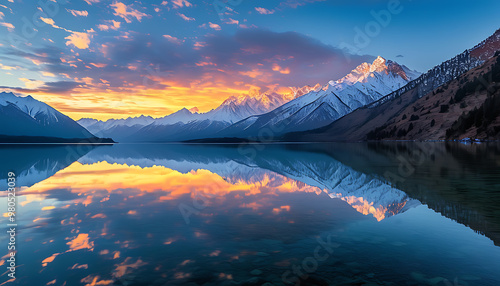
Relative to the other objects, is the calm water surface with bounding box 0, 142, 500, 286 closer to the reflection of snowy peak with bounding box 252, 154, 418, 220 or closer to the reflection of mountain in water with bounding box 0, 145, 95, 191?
the reflection of snowy peak with bounding box 252, 154, 418, 220

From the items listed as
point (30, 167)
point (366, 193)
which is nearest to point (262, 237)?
point (366, 193)

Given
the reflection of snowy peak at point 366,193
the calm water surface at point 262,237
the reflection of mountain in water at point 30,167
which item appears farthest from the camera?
the reflection of mountain in water at point 30,167

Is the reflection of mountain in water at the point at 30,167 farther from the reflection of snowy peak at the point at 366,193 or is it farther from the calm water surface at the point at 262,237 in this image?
the reflection of snowy peak at the point at 366,193

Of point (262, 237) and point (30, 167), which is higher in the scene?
point (30, 167)

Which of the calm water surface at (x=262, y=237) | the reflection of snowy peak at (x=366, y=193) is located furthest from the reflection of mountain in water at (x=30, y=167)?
the reflection of snowy peak at (x=366, y=193)

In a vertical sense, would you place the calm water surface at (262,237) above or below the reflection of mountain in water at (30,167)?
below

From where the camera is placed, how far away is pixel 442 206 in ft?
77.9

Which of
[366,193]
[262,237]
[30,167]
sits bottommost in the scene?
[262,237]

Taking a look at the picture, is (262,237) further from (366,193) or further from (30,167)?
(30,167)

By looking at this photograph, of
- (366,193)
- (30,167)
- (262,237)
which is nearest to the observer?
(262,237)

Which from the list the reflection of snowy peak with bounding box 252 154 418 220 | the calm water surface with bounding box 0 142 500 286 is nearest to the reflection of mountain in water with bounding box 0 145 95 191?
the calm water surface with bounding box 0 142 500 286

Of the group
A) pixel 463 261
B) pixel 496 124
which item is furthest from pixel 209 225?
pixel 496 124

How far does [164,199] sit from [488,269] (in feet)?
77.8

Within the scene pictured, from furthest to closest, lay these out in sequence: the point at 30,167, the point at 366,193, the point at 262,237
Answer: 1. the point at 30,167
2. the point at 366,193
3. the point at 262,237
